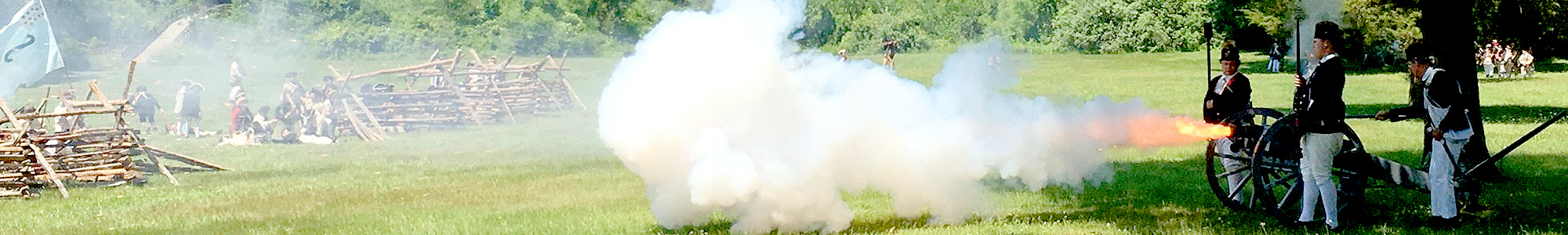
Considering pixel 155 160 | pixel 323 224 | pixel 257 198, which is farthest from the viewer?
pixel 155 160

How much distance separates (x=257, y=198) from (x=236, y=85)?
15392mm

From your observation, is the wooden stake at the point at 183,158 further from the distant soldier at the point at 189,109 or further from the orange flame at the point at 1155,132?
the orange flame at the point at 1155,132

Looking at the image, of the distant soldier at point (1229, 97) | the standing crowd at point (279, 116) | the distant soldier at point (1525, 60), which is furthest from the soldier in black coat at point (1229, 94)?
the distant soldier at point (1525, 60)

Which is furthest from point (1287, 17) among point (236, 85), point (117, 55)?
point (117, 55)

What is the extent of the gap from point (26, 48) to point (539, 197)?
26.8 feet

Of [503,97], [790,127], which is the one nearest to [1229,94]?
[790,127]

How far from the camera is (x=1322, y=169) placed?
10.5 m

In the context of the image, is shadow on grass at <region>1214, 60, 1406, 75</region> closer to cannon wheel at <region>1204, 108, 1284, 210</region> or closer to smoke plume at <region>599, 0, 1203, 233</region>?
cannon wheel at <region>1204, 108, 1284, 210</region>

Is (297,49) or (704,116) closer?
(704,116)

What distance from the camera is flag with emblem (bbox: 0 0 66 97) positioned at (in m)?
19.5

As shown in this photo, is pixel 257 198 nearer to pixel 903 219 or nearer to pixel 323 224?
pixel 323 224

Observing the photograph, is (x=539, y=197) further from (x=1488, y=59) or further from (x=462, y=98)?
(x=1488, y=59)

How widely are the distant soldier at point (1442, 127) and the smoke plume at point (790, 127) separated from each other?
249cm

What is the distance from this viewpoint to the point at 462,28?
1965 inches
